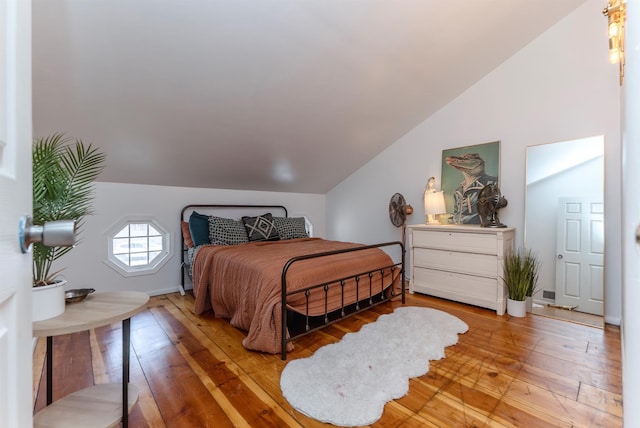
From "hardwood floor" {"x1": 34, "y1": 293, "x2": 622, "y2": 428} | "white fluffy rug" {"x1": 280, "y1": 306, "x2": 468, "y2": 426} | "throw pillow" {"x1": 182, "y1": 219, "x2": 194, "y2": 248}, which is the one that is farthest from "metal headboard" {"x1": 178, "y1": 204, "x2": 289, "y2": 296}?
"white fluffy rug" {"x1": 280, "y1": 306, "x2": 468, "y2": 426}

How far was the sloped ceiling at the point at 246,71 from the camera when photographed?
1.86 meters

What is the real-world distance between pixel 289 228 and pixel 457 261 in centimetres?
217

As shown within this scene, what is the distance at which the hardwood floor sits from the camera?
4.77ft

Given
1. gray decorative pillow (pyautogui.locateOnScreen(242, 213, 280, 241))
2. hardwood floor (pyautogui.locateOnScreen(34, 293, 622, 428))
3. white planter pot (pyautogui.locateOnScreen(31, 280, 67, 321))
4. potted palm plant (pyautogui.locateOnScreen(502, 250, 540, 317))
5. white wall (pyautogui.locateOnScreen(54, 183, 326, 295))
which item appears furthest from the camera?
gray decorative pillow (pyautogui.locateOnScreen(242, 213, 280, 241))

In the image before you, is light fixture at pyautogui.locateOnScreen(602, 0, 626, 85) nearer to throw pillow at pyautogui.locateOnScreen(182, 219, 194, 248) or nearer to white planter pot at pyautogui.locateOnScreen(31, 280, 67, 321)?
white planter pot at pyautogui.locateOnScreen(31, 280, 67, 321)

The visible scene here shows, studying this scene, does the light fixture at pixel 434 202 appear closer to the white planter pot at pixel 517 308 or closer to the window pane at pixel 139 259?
the white planter pot at pixel 517 308

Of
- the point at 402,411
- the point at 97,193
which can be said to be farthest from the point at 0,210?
the point at 97,193

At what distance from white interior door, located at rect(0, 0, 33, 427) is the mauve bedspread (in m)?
1.57

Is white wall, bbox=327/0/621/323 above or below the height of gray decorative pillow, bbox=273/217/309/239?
above

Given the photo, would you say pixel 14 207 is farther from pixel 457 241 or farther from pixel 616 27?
pixel 457 241

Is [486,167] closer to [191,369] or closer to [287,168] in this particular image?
[287,168]

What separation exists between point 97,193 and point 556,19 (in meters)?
5.07

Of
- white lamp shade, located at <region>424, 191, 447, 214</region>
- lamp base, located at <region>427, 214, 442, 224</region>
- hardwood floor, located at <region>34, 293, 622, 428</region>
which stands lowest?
hardwood floor, located at <region>34, 293, 622, 428</region>

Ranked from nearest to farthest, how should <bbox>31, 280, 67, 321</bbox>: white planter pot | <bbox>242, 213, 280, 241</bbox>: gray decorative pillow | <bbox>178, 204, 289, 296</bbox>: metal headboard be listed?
<bbox>31, 280, 67, 321</bbox>: white planter pot → <bbox>178, 204, 289, 296</bbox>: metal headboard → <bbox>242, 213, 280, 241</bbox>: gray decorative pillow
